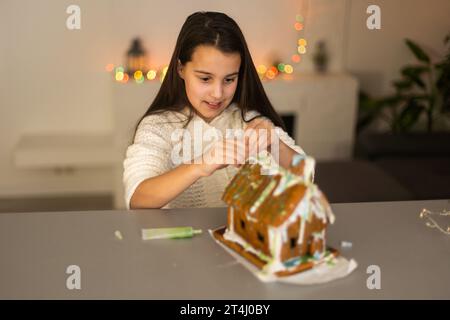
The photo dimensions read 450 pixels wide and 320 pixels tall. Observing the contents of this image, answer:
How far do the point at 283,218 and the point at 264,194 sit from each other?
72mm

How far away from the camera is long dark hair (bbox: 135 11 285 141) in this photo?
1616 mm

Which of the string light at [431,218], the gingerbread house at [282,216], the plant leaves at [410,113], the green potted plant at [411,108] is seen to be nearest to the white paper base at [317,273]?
the gingerbread house at [282,216]

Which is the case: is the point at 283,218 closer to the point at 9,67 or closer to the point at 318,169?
the point at 318,169

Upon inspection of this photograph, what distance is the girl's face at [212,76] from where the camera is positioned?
1563mm

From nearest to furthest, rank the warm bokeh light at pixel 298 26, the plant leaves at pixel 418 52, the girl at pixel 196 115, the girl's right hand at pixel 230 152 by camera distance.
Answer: the girl's right hand at pixel 230 152 → the girl at pixel 196 115 → the plant leaves at pixel 418 52 → the warm bokeh light at pixel 298 26

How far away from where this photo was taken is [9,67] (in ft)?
12.2

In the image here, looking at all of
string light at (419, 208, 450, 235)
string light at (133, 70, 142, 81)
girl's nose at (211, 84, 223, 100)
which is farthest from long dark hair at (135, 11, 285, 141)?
string light at (133, 70, 142, 81)

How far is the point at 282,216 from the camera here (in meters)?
1.08

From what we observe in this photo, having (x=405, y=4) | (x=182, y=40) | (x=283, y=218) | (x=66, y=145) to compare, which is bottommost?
A: (x=66, y=145)

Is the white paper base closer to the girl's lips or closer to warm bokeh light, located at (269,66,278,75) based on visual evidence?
the girl's lips

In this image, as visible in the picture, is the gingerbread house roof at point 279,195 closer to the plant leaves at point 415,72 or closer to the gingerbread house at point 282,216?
the gingerbread house at point 282,216

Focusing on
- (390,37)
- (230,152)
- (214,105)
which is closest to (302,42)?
(390,37)

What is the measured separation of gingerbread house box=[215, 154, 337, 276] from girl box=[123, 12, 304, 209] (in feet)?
0.62
